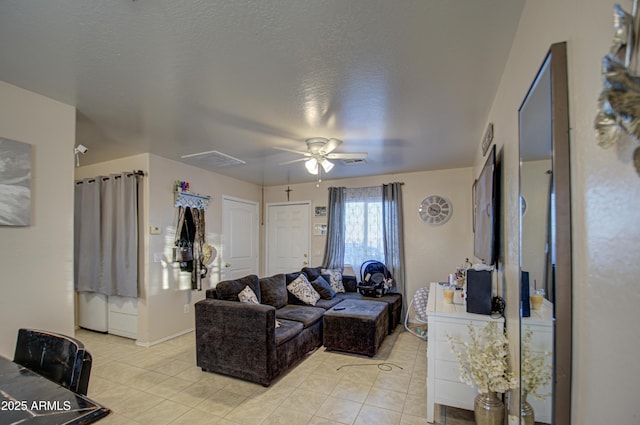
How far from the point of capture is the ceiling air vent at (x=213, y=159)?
380 cm

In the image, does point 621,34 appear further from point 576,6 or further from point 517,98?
point 517,98

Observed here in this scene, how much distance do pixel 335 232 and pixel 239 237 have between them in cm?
180

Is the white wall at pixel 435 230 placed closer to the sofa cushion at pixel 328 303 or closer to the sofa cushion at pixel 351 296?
the sofa cushion at pixel 351 296

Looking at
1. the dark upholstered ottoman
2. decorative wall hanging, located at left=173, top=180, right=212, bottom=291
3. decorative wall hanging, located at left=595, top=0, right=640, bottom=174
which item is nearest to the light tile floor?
the dark upholstered ottoman

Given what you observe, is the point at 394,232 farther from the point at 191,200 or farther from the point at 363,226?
the point at 191,200

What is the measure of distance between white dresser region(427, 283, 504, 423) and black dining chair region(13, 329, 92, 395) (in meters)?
2.10

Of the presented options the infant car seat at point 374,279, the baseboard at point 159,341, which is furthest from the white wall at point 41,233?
the infant car seat at point 374,279

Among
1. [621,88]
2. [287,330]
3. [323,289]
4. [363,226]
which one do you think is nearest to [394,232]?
[363,226]

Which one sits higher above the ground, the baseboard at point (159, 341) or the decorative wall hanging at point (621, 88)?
the decorative wall hanging at point (621, 88)

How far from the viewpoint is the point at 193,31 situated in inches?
62.0

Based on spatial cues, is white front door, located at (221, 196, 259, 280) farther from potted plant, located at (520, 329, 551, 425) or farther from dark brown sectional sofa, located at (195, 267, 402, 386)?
potted plant, located at (520, 329, 551, 425)

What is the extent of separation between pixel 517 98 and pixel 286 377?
9.91 feet

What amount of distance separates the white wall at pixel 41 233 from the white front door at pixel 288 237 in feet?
12.6

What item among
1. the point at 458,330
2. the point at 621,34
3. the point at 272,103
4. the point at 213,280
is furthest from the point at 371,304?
the point at 621,34
